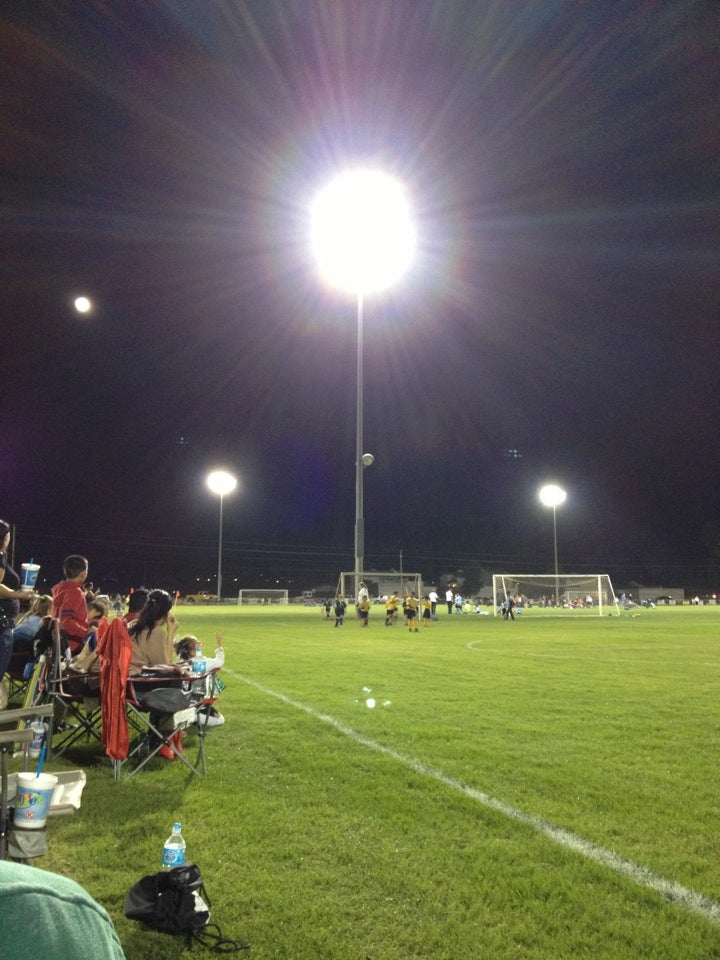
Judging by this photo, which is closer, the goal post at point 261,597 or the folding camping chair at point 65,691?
the folding camping chair at point 65,691

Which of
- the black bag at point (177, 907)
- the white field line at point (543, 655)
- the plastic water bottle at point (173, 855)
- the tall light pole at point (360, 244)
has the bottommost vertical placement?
the black bag at point (177, 907)

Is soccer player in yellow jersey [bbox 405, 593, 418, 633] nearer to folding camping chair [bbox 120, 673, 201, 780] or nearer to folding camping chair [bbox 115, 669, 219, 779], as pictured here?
folding camping chair [bbox 115, 669, 219, 779]

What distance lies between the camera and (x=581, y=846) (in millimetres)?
4059

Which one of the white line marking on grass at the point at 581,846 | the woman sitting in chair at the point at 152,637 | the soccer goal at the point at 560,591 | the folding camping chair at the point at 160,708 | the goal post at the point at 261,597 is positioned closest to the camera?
the white line marking on grass at the point at 581,846

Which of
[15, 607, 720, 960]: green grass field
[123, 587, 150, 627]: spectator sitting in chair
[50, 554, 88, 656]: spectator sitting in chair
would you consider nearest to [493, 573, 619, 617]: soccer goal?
[123, 587, 150, 627]: spectator sitting in chair

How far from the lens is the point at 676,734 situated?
23.5 ft

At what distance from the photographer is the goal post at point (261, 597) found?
73588mm

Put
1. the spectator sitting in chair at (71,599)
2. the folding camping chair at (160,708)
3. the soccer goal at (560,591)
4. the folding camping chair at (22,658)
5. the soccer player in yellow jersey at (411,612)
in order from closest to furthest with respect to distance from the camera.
→ the folding camping chair at (160,708), the spectator sitting in chair at (71,599), the folding camping chair at (22,658), the soccer player in yellow jersey at (411,612), the soccer goal at (560,591)

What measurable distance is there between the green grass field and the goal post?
65634 millimetres

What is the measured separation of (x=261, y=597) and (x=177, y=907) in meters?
73.7

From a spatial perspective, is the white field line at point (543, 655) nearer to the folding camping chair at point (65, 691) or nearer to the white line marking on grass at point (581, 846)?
the white line marking on grass at point (581, 846)

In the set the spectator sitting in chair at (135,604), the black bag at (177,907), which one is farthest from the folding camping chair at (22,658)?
the black bag at (177,907)

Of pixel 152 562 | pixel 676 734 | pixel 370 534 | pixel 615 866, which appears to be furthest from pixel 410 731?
pixel 370 534

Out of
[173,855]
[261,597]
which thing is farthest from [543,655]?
[261,597]
